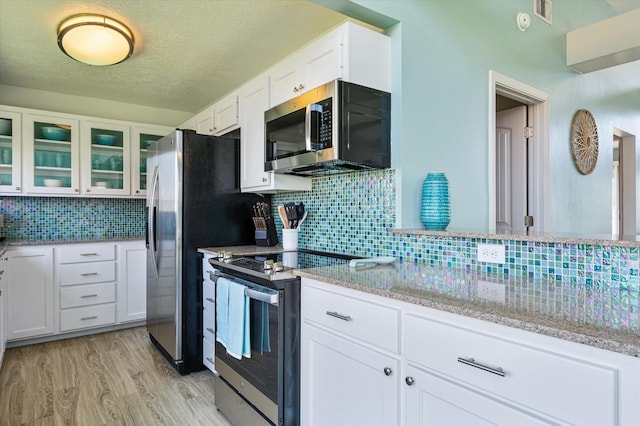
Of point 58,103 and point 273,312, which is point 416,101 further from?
point 58,103

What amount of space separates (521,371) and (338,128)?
1.34 metres

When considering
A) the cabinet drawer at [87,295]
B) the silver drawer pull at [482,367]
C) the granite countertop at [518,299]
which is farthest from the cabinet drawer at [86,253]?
the silver drawer pull at [482,367]

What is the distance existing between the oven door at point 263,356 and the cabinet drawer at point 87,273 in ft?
7.38

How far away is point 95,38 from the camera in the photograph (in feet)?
8.16

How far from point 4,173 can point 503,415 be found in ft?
14.1

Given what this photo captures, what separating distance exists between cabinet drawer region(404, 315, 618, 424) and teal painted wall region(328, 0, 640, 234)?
1.01 metres

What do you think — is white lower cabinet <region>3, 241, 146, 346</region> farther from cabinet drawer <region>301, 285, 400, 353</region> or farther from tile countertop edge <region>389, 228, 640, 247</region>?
tile countertop edge <region>389, 228, 640, 247</region>

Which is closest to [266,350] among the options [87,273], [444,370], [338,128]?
[444,370]

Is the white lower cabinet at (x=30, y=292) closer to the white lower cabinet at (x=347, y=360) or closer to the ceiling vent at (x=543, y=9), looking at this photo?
the white lower cabinet at (x=347, y=360)

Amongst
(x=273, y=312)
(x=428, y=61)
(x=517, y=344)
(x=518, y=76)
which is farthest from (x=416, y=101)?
(x=517, y=344)

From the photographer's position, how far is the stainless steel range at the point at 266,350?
1.65 metres

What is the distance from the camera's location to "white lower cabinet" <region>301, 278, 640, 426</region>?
2.70ft

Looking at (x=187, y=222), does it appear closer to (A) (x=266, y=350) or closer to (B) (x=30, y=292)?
(A) (x=266, y=350)

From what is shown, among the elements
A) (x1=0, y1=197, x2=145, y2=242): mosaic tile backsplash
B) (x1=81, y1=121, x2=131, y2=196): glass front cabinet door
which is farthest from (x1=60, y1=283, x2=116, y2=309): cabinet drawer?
(x1=81, y1=121, x2=131, y2=196): glass front cabinet door
